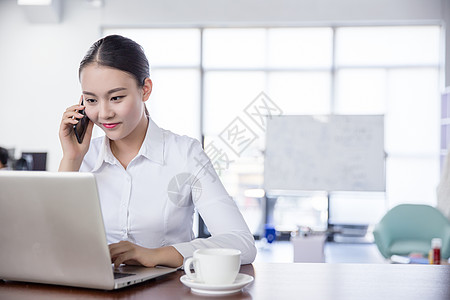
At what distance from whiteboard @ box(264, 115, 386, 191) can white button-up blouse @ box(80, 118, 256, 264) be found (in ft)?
11.7

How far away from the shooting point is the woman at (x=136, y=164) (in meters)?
1.35

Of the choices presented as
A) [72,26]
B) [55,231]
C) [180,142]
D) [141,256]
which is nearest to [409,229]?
[180,142]

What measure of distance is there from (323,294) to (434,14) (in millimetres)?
5907

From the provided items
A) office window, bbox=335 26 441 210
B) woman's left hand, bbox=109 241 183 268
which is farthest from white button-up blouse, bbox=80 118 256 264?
office window, bbox=335 26 441 210

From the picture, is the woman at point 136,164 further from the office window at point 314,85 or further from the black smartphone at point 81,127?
the office window at point 314,85

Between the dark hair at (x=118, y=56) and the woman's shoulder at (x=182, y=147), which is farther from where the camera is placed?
the woman's shoulder at (x=182, y=147)

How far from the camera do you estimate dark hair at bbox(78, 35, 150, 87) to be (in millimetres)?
1373

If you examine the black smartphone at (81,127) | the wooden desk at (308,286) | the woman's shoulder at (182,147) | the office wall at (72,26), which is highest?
the office wall at (72,26)

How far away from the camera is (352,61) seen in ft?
20.6

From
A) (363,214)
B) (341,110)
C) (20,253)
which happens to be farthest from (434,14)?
(20,253)

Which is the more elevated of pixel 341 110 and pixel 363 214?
pixel 341 110

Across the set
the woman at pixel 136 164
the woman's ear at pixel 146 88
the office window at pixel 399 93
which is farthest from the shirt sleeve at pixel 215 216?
the office window at pixel 399 93

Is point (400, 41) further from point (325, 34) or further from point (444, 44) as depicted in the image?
point (325, 34)

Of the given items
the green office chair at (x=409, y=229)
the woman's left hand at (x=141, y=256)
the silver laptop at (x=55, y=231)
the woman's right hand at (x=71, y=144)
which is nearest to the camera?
the silver laptop at (x=55, y=231)
